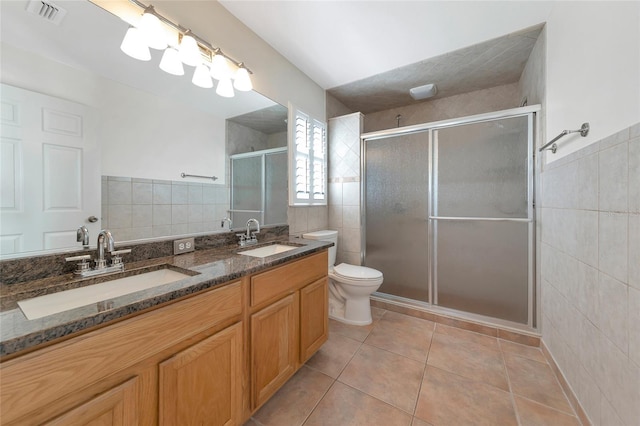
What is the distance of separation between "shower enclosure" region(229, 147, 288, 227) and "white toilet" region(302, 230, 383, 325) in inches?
18.4

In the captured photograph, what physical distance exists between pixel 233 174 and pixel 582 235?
2070 millimetres

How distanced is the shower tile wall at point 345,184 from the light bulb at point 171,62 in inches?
66.4

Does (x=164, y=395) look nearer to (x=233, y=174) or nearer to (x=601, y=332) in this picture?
(x=233, y=174)

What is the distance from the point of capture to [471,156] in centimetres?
212

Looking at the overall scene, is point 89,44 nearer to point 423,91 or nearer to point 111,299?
point 111,299

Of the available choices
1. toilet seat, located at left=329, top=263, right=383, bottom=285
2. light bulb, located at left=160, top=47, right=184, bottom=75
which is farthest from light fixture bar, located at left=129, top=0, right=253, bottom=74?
toilet seat, located at left=329, top=263, right=383, bottom=285

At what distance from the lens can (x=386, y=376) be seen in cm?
154

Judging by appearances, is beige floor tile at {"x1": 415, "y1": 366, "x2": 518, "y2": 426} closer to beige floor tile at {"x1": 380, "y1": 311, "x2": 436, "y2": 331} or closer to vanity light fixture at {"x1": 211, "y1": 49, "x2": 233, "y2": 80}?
beige floor tile at {"x1": 380, "y1": 311, "x2": 436, "y2": 331}

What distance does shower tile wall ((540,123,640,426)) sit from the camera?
2.92 ft

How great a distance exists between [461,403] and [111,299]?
175cm

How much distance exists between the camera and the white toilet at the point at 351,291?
2.11 m

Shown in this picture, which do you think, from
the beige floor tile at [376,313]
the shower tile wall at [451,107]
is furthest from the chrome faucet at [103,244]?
the shower tile wall at [451,107]

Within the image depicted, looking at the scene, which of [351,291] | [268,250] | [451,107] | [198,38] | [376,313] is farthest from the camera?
[451,107]

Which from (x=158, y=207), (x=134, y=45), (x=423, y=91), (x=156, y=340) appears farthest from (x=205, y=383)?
(x=423, y=91)
